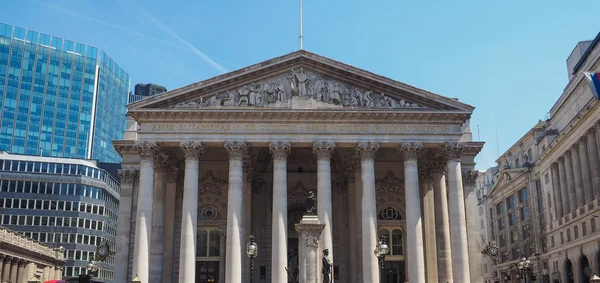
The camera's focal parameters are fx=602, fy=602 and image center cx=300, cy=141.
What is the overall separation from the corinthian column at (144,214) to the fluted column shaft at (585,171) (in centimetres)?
3765

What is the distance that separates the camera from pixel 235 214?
40.9 m

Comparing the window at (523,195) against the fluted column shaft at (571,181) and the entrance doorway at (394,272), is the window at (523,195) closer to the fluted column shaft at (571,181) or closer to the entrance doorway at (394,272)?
the fluted column shaft at (571,181)

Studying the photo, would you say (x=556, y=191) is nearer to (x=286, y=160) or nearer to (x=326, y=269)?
(x=286, y=160)

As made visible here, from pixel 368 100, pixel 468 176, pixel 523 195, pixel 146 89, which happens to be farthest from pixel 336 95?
pixel 146 89

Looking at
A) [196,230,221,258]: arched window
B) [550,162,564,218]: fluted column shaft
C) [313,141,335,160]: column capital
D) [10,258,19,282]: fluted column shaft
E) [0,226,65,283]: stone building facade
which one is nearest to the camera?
[313,141,335,160]: column capital

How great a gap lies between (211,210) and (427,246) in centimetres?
1764

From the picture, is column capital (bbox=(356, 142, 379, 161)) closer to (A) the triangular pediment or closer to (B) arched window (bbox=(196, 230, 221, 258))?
(A) the triangular pediment

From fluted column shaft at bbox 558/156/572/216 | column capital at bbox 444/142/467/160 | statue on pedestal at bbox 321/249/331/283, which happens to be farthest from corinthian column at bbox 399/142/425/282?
fluted column shaft at bbox 558/156/572/216

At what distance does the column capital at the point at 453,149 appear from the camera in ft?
140

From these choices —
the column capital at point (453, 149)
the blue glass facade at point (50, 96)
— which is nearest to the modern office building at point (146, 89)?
the blue glass facade at point (50, 96)

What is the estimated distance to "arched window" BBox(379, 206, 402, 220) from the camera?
50.4m

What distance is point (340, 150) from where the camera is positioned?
49562 mm

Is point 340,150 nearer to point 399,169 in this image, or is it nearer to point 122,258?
point 399,169

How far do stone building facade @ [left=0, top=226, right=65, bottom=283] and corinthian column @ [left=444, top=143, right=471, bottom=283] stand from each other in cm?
3540
